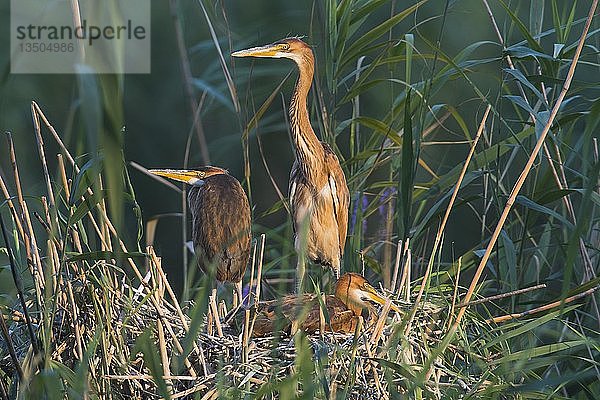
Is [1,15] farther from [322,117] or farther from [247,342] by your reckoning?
[247,342]

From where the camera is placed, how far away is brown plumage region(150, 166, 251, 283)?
7.93ft

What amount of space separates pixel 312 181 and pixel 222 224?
1.15 ft

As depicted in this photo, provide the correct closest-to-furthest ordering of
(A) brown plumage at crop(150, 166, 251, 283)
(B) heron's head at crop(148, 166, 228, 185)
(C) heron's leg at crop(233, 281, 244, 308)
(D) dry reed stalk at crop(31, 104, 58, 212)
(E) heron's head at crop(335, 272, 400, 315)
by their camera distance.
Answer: (D) dry reed stalk at crop(31, 104, 58, 212) < (E) heron's head at crop(335, 272, 400, 315) < (C) heron's leg at crop(233, 281, 244, 308) < (A) brown plumage at crop(150, 166, 251, 283) < (B) heron's head at crop(148, 166, 228, 185)

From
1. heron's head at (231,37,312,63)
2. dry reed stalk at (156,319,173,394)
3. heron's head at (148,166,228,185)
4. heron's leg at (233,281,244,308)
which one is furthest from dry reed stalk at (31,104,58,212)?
heron's head at (231,37,312,63)

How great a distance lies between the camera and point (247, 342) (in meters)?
1.73

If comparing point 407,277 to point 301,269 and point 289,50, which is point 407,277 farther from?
point 289,50

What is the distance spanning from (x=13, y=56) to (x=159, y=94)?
3.27 m

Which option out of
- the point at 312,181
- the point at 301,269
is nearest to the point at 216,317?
the point at 301,269

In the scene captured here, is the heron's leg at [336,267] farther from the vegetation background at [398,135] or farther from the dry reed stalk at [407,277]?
the dry reed stalk at [407,277]

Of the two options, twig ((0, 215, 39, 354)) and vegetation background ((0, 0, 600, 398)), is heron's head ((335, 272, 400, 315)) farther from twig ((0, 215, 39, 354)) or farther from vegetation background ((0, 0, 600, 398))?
twig ((0, 215, 39, 354))

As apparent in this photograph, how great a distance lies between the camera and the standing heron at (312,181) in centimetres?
262

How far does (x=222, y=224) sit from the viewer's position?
2.46 meters

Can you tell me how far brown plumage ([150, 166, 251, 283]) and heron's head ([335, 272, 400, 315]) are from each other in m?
0.38

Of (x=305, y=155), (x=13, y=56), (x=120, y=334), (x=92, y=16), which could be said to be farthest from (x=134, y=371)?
(x=305, y=155)
